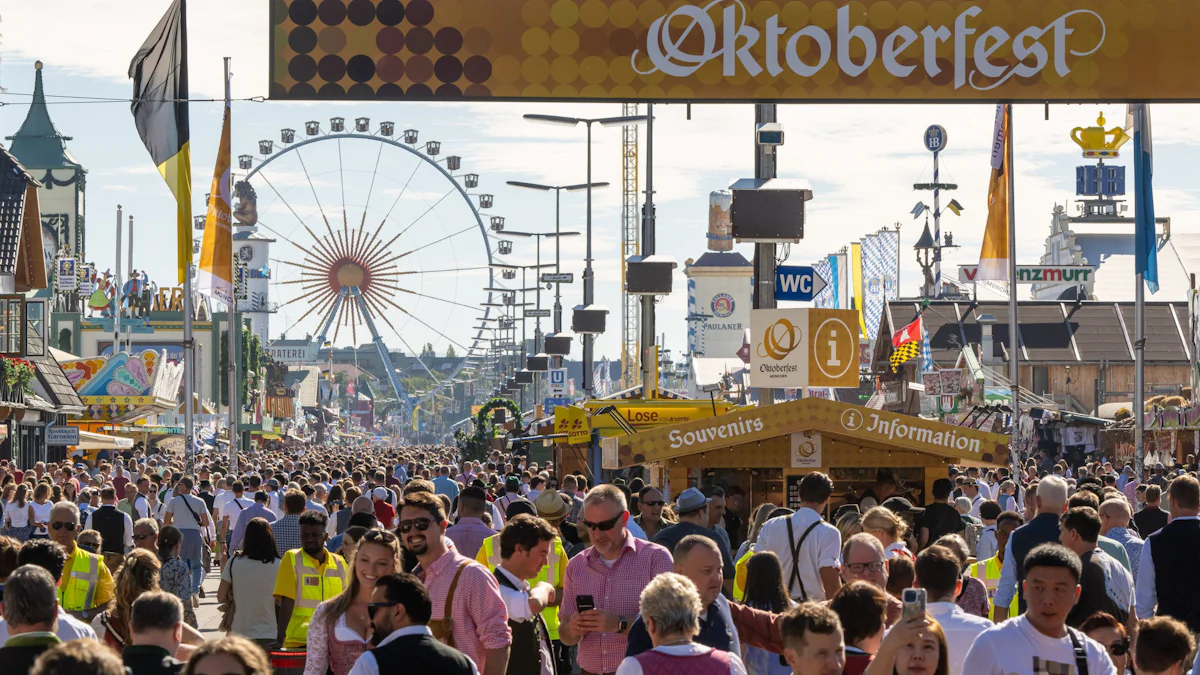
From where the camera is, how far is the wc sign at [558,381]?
55438 millimetres

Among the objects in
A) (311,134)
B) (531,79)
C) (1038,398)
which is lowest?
(1038,398)

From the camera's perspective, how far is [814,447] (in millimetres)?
19391

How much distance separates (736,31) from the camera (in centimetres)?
1413

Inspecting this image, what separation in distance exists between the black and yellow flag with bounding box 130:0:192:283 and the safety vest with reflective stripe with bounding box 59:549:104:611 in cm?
865

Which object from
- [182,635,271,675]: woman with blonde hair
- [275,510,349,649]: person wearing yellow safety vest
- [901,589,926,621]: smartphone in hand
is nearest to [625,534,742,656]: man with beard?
[901,589,926,621]: smartphone in hand

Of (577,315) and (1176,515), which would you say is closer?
(1176,515)

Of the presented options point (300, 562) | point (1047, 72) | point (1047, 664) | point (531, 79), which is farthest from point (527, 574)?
point (1047, 72)

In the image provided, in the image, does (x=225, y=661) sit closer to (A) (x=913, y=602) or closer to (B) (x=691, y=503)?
(A) (x=913, y=602)

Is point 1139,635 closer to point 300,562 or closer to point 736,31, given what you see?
point 300,562

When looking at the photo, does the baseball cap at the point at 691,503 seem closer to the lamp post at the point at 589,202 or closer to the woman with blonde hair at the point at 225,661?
the woman with blonde hair at the point at 225,661

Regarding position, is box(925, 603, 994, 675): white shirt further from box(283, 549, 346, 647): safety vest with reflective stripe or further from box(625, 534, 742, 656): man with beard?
box(283, 549, 346, 647): safety vest with reflective stripe

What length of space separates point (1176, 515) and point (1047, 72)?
17.8 ft

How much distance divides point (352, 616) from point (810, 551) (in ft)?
10.2

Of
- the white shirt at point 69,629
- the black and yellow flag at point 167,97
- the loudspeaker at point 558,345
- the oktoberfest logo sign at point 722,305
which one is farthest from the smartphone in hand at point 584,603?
the oktoberfest logo sign at point 722,305
